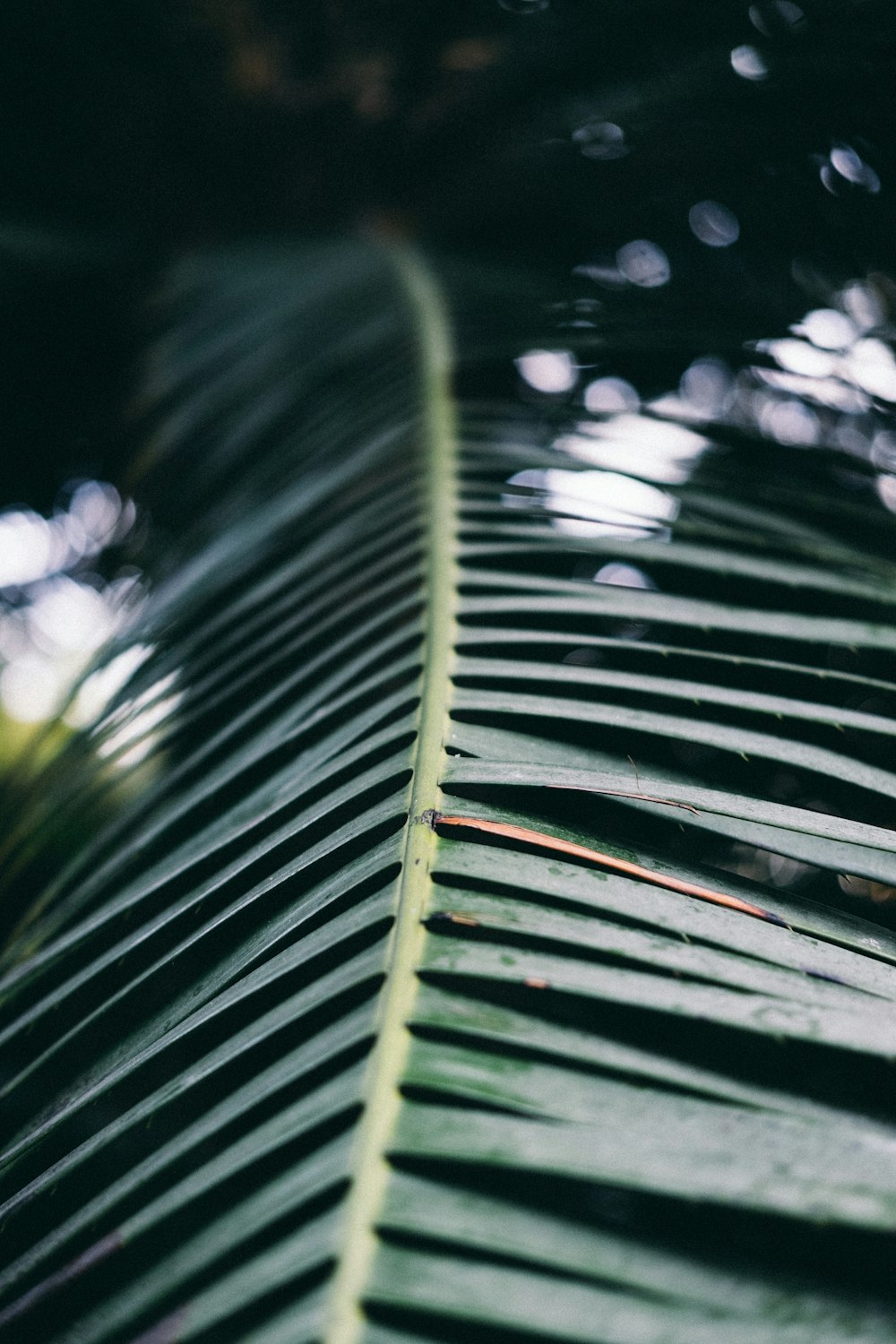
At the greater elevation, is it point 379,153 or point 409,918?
point 379,153

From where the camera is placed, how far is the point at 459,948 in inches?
13.4

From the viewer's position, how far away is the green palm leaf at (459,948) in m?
0.25

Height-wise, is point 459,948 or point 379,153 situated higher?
point 379,153

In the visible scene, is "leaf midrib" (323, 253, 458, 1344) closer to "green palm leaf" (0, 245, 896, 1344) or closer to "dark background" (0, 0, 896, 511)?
"green palm leaf" (0, 245, 896, 1344)

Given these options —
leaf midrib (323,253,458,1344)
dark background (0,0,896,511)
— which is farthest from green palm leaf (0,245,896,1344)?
dark background (0,0,896,511)

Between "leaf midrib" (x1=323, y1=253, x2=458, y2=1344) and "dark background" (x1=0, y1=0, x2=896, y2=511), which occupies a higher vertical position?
"dark background" (x1=0, y1=0, x2=896, y2=511)

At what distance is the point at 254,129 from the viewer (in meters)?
1.35

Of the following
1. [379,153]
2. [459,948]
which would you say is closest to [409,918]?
[459,948]

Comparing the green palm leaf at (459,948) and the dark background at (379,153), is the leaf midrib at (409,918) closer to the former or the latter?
the green palm leaf at (459,948)

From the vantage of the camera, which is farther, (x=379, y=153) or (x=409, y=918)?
(x=379, y=153)

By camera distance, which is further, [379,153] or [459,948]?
[379,153]

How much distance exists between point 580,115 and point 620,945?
1.11 m

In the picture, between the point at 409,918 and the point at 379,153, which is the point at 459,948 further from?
the point at 379,153

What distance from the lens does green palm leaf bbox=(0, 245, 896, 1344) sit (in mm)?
254
